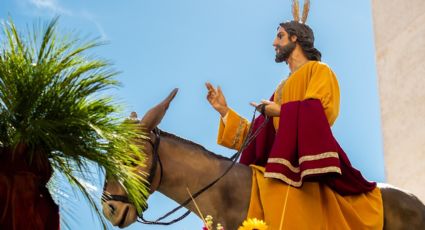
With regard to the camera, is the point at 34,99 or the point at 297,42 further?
the point at 297,42

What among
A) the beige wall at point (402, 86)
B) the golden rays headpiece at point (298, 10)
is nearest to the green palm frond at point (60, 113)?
the golden rays headpiece at point (298, 10)

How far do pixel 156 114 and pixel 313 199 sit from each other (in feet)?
2.98

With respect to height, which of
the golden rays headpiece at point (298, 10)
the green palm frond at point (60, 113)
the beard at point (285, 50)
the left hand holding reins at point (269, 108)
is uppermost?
the golden rays headpiece at point (298, 10)


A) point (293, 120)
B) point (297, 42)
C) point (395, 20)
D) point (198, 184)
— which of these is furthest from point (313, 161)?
point (395, 20)

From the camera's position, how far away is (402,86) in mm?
9719

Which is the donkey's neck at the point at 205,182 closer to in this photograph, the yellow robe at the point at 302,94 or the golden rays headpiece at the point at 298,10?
the yellow robe at the point at 302,94

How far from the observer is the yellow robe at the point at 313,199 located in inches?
198

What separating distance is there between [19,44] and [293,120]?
8.03 ft

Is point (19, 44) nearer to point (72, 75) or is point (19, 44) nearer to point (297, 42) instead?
point (72, 75)

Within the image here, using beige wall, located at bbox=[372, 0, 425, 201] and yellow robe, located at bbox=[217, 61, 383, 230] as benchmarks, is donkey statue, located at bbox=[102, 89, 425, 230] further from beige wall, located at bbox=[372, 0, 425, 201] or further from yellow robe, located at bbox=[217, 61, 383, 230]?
beige wall, located at bbox=[372, 0, 425, 201]

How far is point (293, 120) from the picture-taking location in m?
5.26

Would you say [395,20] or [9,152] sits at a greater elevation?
[395,20]

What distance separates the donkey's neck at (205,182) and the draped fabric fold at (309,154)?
0.64 feet

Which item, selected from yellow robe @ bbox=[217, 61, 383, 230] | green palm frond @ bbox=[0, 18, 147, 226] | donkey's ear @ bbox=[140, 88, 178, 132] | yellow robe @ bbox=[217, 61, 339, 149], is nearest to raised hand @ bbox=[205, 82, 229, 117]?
yellow robe @ bbox=[217, 61, 339, 149]
